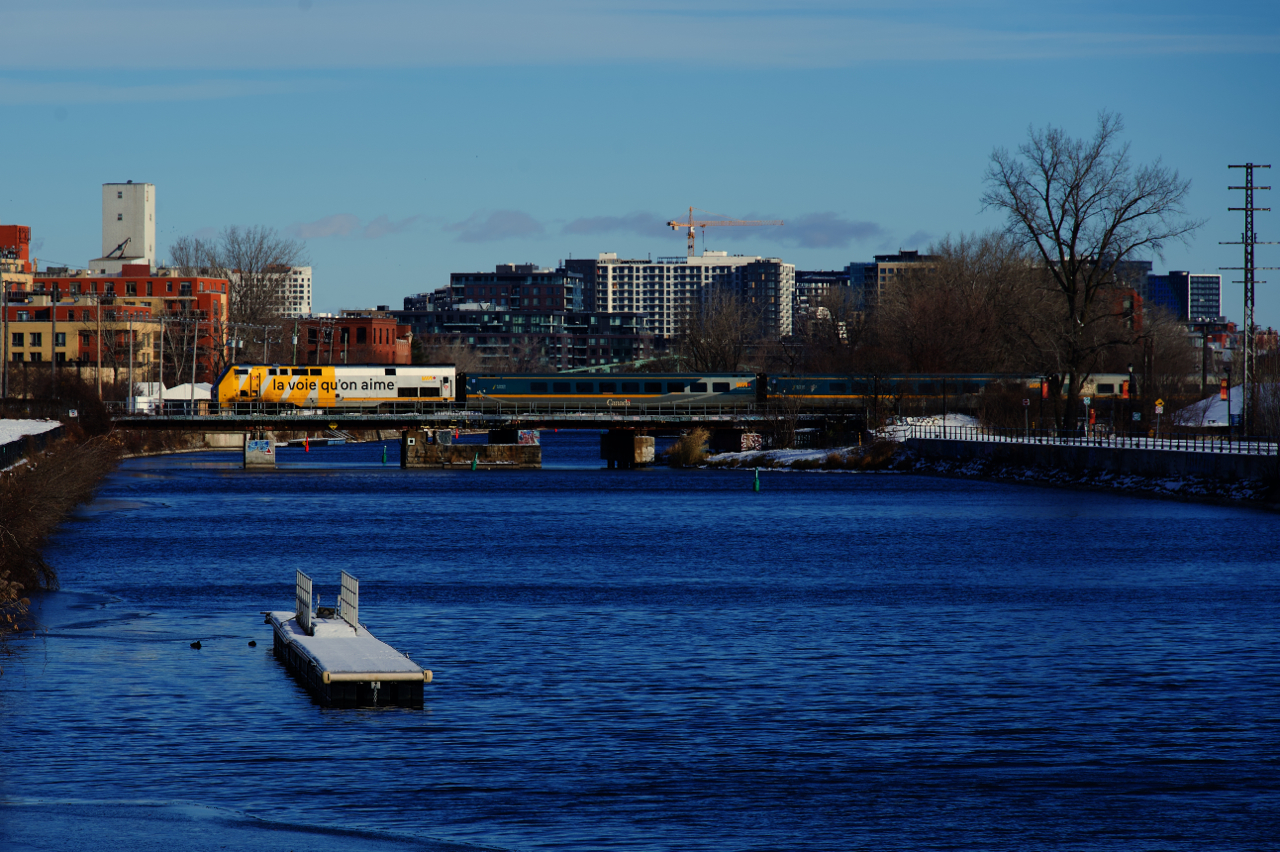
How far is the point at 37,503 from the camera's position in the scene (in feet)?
141

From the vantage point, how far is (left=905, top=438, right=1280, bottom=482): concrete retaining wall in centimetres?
6619

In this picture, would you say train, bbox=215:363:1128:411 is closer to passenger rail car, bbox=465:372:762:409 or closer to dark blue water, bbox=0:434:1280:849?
passenger rail car, bbox=465:372:762:409

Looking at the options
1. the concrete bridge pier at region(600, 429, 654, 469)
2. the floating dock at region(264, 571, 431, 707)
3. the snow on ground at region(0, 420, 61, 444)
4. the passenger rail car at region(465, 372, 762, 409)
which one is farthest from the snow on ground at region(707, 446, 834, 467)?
the floating dock at region(264, 571, 431, 707)

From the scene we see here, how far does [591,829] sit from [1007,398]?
318 ft

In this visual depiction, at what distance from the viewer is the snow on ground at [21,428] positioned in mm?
63400

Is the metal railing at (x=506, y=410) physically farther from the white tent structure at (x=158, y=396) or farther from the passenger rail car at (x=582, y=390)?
the white tent structure at (x=158, y=396)

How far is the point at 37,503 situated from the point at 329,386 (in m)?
64.9

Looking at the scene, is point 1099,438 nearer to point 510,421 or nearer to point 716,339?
point 510,421

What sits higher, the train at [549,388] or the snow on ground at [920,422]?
the train at [549,388]

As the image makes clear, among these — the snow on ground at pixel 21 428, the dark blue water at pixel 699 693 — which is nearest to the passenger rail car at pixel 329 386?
the snow on ground at pixel 21 428

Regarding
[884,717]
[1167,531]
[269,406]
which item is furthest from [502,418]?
[884,717]

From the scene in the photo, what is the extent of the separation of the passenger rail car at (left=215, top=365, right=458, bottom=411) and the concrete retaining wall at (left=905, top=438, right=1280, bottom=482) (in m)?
32.9

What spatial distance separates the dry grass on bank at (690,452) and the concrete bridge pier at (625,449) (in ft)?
6.80

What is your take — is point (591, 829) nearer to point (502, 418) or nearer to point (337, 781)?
point (337, 781)
